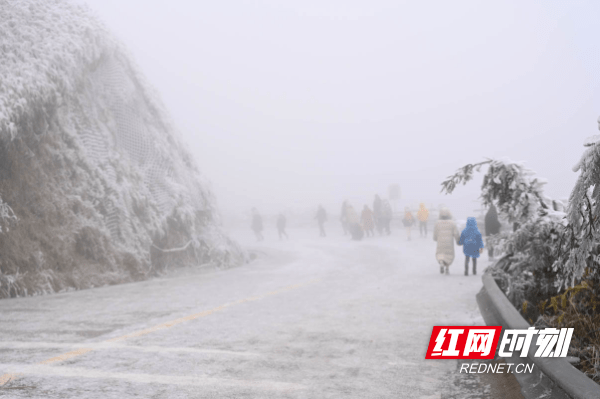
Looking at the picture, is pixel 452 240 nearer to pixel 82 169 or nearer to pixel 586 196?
pixel 82 169

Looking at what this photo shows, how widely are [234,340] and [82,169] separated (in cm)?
859

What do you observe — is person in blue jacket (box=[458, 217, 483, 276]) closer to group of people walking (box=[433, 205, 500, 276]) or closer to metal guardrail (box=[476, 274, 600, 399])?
group of people walking (box=[433, 205, 500, 276])

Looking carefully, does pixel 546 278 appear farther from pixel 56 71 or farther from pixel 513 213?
pixel 56 71

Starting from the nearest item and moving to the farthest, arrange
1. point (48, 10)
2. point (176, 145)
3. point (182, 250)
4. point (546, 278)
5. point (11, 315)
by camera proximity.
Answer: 1. point (546, 278)
2. point (11, 315)
3. point (48, 10)
4. point (182, 250)
5. point (176, 145)

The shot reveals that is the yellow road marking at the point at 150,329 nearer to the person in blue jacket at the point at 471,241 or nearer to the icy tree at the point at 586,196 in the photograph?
the icy tree at the point at 586,196

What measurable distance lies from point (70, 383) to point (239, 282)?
8236 millimetres

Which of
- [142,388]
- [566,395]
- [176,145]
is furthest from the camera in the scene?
[176,145]

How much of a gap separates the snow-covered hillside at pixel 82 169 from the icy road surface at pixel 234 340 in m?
1.34

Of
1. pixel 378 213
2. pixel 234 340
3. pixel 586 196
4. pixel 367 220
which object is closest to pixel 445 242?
pixel 234 340

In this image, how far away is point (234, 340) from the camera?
20.3 ft

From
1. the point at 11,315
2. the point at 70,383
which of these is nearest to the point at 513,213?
the point at 70,383

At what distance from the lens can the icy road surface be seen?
172 inches

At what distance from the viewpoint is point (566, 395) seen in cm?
291

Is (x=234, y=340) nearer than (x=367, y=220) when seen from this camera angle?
Yes
